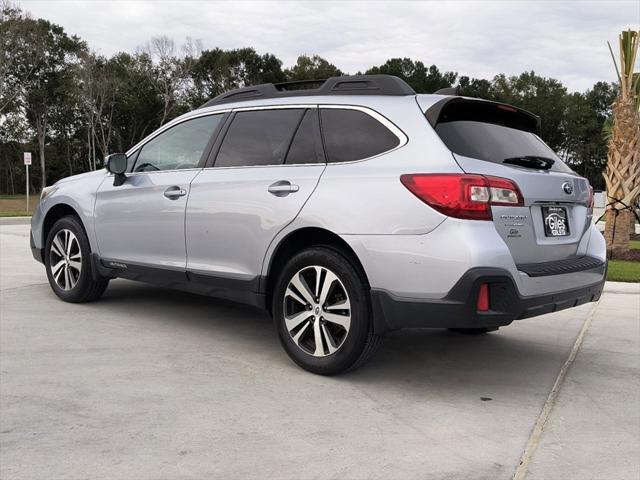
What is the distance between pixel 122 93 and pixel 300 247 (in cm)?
5125

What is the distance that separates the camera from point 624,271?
396 inches

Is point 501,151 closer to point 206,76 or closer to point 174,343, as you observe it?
point 174,343

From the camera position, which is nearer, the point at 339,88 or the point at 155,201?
the point at 339,88

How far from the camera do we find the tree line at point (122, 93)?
4541cm

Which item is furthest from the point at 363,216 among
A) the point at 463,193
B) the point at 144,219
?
the point at 144,219

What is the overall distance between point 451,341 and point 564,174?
1762 millimetres

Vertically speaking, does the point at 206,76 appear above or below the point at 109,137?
above

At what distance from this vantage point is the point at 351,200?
4000mm

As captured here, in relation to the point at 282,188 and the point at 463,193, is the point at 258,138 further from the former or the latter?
the point at 463,193

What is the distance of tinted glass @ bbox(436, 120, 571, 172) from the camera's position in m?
3.95

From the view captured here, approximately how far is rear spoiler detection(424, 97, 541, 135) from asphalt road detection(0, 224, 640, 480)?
5.69 feet

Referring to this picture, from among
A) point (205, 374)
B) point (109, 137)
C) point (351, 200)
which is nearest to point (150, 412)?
point (205, 374)

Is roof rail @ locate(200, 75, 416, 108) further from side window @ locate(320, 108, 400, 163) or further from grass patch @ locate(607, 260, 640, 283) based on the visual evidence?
grass patch @ locate(607, 260, 640, 283)

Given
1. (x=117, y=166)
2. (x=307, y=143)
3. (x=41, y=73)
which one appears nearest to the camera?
(x=307, y=143)
